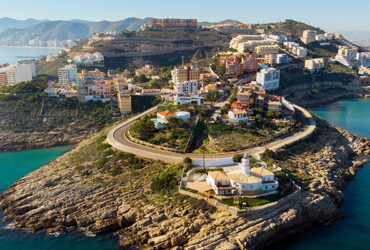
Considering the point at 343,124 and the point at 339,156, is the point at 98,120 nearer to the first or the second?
the point at 339,156

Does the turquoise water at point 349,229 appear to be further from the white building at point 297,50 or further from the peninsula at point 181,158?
the white building at point 297,50

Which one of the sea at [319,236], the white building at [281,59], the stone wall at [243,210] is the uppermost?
the white building at [281,59]

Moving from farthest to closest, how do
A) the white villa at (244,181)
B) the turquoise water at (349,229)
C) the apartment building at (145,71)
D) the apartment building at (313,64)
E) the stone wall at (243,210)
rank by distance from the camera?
1. the apartment building at (313,64)
2. the apartment building at (145,71)
3. the white villa at (244,181)
4. the stone wall at (243,210)
5. the turquoise water at (349,229)

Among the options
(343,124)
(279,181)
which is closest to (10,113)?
(279,181)

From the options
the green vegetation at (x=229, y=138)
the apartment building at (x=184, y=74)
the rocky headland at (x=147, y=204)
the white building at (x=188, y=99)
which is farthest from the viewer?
the apartment building at (x=184, y=74)

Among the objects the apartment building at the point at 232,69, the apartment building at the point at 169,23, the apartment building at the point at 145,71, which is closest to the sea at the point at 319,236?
the apartment building at the point at 232,69

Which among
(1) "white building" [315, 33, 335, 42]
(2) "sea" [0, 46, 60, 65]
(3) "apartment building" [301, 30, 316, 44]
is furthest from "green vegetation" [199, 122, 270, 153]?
(2) "sea" [0, 46, 60, 65]

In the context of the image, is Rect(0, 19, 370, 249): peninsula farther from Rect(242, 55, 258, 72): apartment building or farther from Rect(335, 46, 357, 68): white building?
Rect(335, 46, 357, 68): white building
